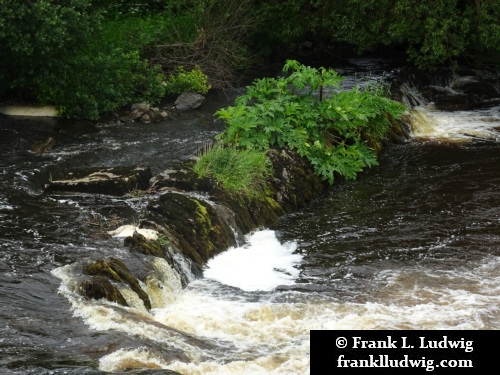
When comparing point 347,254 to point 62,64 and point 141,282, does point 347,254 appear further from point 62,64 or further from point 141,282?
point 62,64

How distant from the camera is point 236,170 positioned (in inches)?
552

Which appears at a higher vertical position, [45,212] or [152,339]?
[45,212]

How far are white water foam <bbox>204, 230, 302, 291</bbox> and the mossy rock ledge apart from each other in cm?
18

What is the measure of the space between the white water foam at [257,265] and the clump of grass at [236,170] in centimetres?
95

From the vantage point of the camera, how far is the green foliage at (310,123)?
1534cm

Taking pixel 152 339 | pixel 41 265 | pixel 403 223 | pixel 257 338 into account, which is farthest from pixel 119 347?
pixel 403 223

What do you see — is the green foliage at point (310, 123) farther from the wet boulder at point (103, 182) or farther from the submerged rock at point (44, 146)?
the submerged rock at point (44, 146)

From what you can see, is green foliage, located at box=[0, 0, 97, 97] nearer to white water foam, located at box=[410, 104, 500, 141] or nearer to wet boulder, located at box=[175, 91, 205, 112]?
wet boulder, located at box=[175, 91, 205, 112]

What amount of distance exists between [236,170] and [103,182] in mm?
2143

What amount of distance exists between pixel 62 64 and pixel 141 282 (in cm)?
875

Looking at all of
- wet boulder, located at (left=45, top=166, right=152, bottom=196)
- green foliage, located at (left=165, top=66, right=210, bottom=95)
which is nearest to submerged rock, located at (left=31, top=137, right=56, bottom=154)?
wet boulder, located at (left=45, top=166, right=152, bottom=196)

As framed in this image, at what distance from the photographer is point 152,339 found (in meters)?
8.92

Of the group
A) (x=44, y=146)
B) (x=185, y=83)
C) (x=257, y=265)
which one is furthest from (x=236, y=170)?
(x=185, y=83)

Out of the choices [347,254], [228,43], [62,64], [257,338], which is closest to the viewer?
[257,338]
